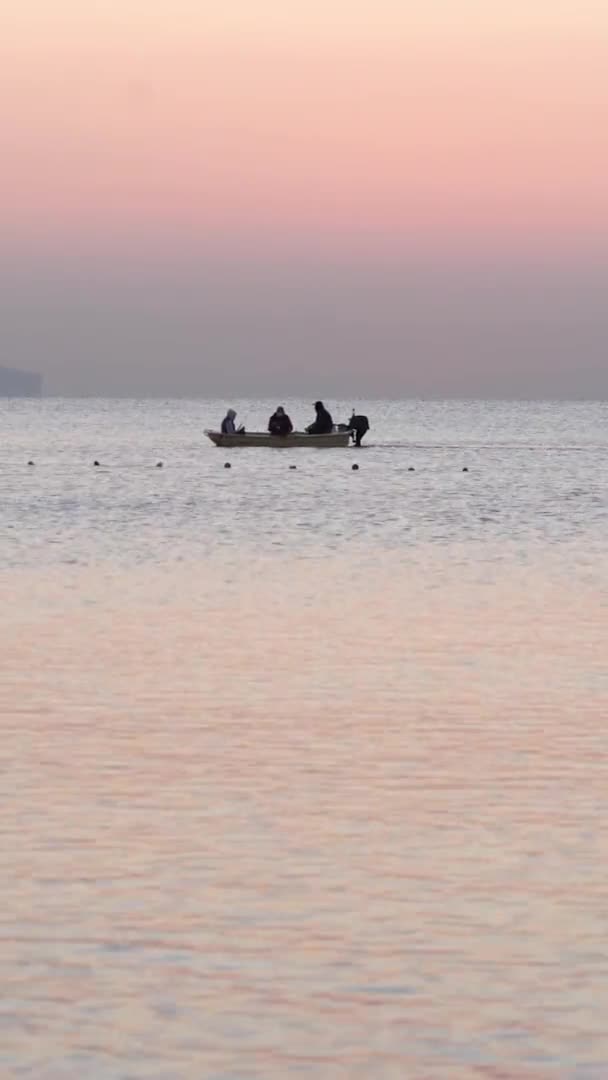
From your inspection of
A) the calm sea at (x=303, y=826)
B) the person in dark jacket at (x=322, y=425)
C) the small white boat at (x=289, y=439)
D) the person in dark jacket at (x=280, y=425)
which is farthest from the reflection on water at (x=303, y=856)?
the person in dark jacket at (x=280, y=425)

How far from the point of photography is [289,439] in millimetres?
83750

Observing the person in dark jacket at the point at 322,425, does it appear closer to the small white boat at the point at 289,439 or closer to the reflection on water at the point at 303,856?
the small white boat at the point at 289,439

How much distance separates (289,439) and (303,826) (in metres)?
70.9

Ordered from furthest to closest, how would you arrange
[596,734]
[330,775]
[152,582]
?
[152,582] → [596,734] → [330,775]

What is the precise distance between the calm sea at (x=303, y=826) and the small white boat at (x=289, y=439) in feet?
165

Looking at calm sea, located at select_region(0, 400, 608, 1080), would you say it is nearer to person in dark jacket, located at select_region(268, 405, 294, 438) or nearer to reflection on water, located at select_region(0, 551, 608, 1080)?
reflection on water, located at select_region(0, 551, 608, 1080)

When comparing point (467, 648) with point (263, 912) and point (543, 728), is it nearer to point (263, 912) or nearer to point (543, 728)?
point (543, 728)

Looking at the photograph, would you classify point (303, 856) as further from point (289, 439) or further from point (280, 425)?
point (280, 425)

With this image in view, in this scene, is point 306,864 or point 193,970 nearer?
point 193,970

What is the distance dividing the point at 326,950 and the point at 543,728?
7.27 meters

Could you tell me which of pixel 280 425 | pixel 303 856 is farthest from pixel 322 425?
pixel 303 856

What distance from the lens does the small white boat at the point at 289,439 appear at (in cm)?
8356

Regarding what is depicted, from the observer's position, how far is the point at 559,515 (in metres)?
54.2

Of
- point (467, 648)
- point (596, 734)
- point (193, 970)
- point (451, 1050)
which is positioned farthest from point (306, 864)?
point (467, 648)
